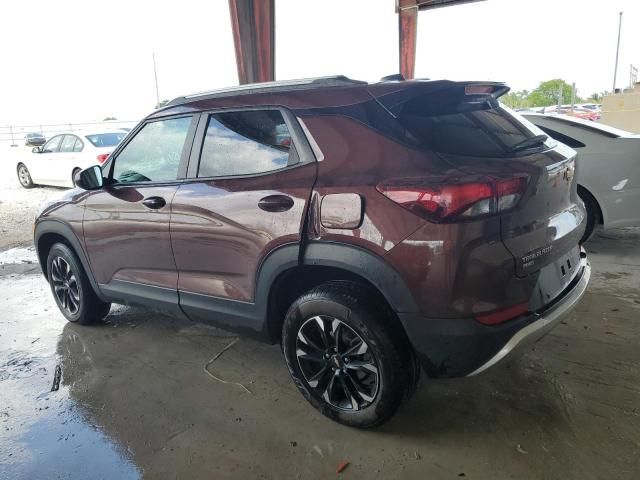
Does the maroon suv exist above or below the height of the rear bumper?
above

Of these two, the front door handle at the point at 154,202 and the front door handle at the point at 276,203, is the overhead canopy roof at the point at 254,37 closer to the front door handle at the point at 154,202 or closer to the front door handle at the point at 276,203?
the front door handle at the point at 154,202

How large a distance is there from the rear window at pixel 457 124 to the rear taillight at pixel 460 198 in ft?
0.74

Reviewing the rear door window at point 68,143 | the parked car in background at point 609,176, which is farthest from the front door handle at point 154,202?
the rear door window at point 68,143

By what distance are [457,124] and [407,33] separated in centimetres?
1562

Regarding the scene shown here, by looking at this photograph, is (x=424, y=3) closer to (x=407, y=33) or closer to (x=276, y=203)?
(x=407, y=33)

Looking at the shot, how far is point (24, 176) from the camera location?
12188 mm

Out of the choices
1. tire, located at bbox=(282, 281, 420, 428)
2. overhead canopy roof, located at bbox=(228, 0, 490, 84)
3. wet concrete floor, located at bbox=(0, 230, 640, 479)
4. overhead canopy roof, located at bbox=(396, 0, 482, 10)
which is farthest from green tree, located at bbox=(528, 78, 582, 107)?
tire, located at bbox=(282, 281, 420, 428)

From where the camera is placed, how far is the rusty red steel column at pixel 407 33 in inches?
628

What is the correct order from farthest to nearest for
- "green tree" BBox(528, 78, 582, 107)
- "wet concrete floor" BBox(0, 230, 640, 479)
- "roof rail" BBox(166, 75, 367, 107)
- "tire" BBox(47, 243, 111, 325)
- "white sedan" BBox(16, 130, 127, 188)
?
"green tree" BBox(528, 78, 582, 107) → "white sedan" BBox(16, 130, 127, 188) → "tire" BBox(47, 243, 111, 325) → "roof rail" BBox(166, 75, 367, 107) → "wet concrete floor" BBox(0, 230, 640, 479)

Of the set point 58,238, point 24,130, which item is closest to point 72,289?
point 58,238

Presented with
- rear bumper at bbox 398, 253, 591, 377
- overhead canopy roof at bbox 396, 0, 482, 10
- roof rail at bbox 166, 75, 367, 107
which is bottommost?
rear bumper at bbox 398, 253, 591, 377

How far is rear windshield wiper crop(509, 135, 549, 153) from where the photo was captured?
232 centimetres

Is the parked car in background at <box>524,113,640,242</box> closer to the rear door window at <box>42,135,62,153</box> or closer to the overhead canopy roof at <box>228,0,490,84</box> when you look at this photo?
the overhead canopy roof at <box>228,0,490,84</box>

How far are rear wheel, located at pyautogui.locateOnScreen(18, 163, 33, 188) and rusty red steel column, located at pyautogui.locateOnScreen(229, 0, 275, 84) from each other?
591 cm
